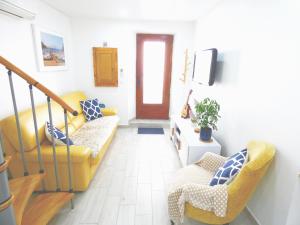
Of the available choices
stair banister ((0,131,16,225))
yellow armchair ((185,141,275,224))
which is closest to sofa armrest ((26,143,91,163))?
stair banister ((0,131,16,225))

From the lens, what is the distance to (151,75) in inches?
181

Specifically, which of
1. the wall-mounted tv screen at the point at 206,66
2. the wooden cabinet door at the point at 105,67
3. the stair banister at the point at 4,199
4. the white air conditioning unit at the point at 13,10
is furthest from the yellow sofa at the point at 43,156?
the wooden cabinet door at the point at 105,67

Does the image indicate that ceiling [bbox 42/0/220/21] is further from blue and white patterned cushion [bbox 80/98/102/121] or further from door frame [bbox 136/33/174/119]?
blue and white patterned cushion [bbox 80/98/102/121]

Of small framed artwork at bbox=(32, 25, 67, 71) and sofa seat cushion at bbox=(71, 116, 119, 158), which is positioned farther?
small framed artwork at bbox=(32, 25, 67, 71)

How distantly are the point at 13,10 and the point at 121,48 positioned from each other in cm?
221

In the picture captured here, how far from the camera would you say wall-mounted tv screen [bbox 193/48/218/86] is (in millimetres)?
2603

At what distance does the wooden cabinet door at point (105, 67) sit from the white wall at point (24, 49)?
82 cm

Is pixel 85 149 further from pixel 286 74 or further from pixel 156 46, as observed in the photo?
pixel 156 46

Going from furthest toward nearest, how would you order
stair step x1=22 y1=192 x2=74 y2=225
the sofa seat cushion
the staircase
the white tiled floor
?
the sofa seat cushion → the white tiled floor → stair step x1=22 y1=192 x2=74 y2=225 → the staircase

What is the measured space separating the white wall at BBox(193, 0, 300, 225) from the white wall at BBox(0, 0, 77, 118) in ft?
8.68

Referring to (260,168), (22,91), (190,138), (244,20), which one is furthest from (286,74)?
(22,91)

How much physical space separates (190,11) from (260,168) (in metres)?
2.86

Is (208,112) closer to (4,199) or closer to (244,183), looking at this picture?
(244,183)

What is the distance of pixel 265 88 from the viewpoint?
66.7 inches
